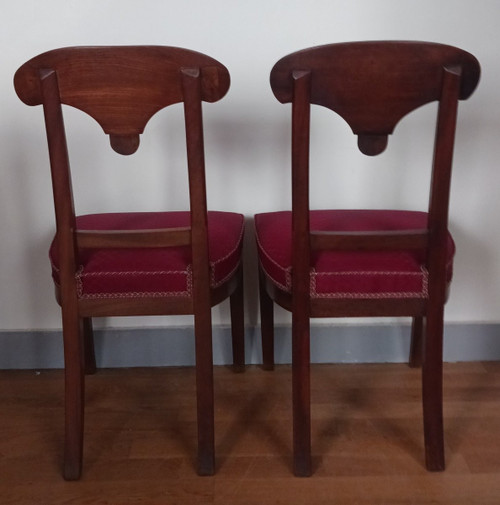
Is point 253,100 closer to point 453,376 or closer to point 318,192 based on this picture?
point 318,192

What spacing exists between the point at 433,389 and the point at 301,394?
30 cm

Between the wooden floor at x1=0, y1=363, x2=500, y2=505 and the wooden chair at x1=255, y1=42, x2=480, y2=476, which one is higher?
the wooden chair at x1=255, y1=42, x2=480, y2=476

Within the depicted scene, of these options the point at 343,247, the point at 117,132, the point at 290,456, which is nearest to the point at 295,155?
the point at 343,247

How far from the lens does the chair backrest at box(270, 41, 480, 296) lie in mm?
1174

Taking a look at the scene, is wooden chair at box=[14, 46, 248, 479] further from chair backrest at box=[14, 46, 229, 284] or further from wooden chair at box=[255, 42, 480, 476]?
wooden chair at box=[255, 42, 480, 476]

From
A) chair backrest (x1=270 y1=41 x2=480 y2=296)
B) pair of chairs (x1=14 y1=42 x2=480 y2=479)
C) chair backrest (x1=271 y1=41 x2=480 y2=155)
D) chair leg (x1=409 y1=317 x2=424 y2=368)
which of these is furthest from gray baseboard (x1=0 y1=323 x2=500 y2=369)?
chair backrest (x1=271 y1=41 x2=480 y2=155)

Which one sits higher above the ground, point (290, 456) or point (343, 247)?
point (343, 247)

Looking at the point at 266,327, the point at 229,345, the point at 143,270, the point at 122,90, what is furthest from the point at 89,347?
the point at 122,90

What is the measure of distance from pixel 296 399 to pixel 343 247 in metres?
0.38

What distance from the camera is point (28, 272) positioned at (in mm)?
1910

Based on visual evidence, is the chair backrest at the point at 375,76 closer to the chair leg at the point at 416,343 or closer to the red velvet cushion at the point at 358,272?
the red velvet cushion at the point at 358,272

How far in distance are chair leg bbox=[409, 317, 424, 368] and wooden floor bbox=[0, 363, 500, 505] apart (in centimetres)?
4

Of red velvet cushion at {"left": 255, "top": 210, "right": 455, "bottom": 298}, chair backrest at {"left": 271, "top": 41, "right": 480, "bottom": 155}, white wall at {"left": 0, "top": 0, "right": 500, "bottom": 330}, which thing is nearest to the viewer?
chair backrest at {"left": 271, "top": 41, "right": 480, "bottom": 155}

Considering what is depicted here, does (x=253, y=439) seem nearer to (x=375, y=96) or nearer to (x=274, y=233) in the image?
(x=274, y=233)
